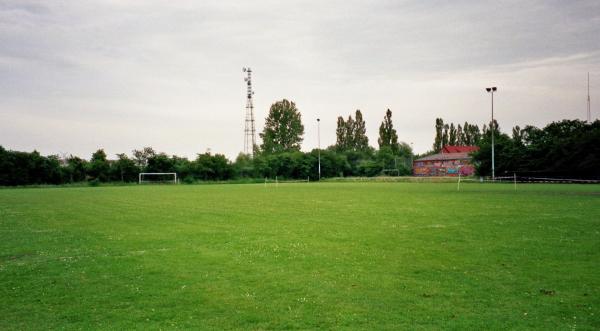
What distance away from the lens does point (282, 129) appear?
13312cm

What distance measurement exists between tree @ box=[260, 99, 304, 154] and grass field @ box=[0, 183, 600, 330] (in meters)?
112

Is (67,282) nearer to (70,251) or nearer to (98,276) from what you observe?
(98,276)

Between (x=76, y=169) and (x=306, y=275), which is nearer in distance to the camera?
(x=306, y=275)

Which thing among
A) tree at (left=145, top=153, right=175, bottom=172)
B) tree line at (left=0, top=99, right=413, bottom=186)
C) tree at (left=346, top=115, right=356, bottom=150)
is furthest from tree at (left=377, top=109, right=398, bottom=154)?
tree at (left=145, top=153, right=175, bottom=172)

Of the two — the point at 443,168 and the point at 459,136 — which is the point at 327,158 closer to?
the point at 443,168

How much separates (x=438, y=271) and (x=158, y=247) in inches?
354

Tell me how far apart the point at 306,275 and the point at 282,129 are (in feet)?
404

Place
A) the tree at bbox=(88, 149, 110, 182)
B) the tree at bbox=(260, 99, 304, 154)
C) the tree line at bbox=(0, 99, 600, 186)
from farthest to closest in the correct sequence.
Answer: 1. the tree at bbox=(260, 99, 304, 154)
2. the tree at bbox=(88, 149, 110, 182)
3. the tree line at bbox=(0, 99, 600, 186)

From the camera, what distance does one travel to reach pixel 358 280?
10.4 meters

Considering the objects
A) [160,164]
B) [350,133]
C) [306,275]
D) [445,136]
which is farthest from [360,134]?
[306,275]

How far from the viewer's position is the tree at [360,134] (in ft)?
464

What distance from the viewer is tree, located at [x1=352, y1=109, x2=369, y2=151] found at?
5566 inches

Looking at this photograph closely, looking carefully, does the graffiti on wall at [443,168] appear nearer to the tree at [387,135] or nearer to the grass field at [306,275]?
the tree at [387,135]

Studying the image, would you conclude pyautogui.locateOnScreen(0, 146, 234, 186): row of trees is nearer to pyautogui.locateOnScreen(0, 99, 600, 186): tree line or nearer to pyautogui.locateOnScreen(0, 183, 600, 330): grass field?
pyautogui.locateOnScreen(0, 99, 600, 186): tree line
